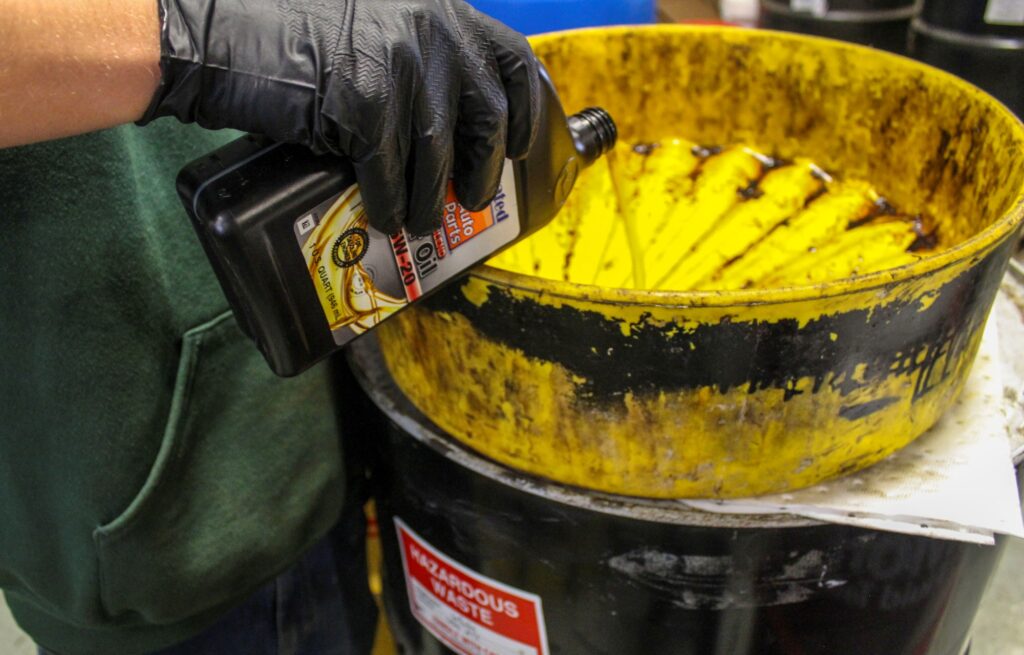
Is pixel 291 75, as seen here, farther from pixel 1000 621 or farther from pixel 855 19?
pixel 855 19

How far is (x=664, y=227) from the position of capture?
0.92 m

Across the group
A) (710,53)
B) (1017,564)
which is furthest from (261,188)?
(1017,564)

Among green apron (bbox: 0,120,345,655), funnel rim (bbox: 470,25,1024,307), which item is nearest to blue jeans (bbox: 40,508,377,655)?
green apron (bbox: 0,120,345,655)

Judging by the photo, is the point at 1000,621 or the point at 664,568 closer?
the point at 664,568

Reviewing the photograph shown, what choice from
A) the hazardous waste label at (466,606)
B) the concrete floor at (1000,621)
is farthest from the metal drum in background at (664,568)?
the concrete floor at (1000,621)

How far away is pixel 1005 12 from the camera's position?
149 centimetres

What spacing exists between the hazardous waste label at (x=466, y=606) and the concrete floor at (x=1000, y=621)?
936 millimetres

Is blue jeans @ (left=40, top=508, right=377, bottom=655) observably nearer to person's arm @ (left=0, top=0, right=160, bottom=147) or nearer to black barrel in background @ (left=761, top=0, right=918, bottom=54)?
person's arm @ (left=0, top=0, right=160, bottom=147)

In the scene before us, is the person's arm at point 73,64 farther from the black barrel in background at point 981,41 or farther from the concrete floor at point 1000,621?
the black barrel in background at point 981,41

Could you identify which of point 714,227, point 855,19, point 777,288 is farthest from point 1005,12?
point 777,288

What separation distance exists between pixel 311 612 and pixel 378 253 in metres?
0.56

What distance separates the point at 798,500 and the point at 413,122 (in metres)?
0.40

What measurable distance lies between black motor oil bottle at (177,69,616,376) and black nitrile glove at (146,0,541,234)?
0.08 feet

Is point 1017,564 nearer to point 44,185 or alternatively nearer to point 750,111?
point 750,111
